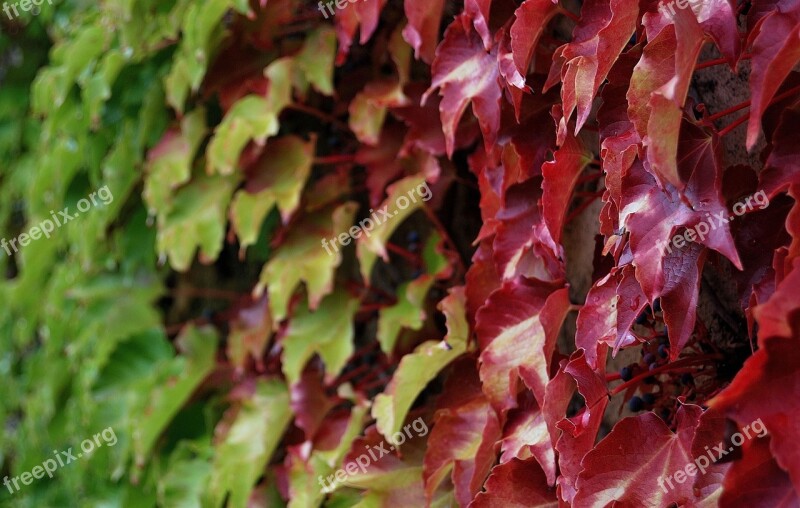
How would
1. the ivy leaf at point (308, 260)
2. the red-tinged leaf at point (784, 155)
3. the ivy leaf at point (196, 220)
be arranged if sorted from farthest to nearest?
the ivy leaf at point (196, 220) < the ivy leaf at point (308, 260) < the red-tinged leaf at point (784, 155)

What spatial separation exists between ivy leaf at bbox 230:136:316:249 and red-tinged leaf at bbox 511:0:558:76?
0.59 m

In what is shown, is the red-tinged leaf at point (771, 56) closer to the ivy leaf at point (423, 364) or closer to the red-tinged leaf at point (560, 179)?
the red-tinged leaf at point (560, 179)

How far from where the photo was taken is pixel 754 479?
56cm

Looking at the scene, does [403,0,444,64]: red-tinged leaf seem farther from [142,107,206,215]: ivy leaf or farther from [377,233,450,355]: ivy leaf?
[142,107,206,215]: ivy leaf

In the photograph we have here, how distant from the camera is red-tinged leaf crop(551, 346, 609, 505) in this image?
0.76 meters

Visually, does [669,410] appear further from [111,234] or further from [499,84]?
[111,234]

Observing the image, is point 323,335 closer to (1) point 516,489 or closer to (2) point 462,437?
(2) point 462,437

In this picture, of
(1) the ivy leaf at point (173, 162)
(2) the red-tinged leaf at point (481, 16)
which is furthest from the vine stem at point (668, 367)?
(1) the ivy leaf at point (173, 162)

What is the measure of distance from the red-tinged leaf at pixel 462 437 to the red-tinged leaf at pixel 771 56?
47 cm

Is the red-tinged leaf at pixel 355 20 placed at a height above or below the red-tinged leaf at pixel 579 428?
above

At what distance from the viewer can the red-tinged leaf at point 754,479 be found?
558 mm

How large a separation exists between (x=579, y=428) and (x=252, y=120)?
809 mm

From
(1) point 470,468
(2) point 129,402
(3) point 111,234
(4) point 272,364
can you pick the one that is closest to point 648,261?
(1) point 470,468

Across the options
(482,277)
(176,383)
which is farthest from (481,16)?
(176,383)
